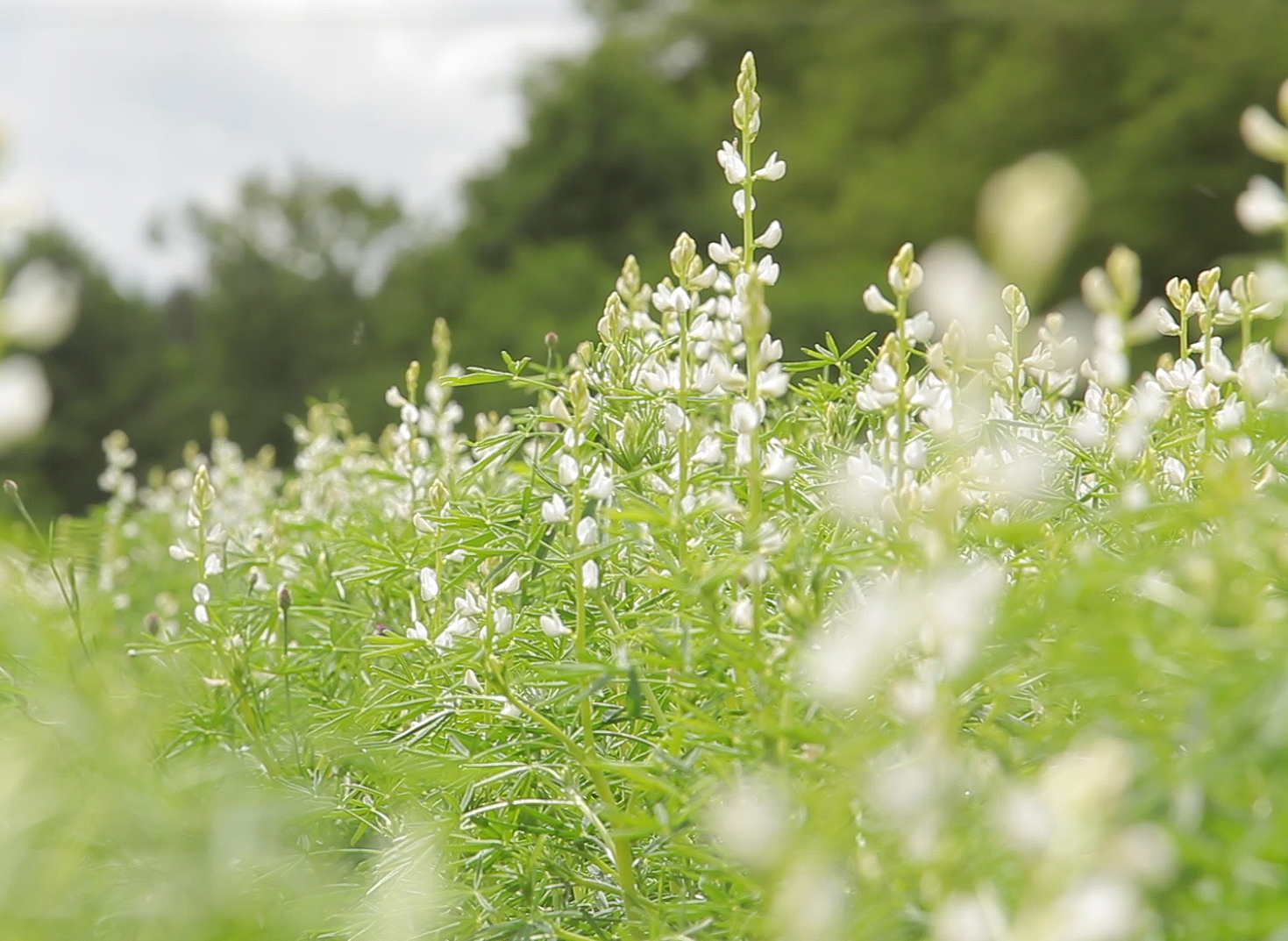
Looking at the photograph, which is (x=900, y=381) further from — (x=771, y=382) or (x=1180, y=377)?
(x=1180, y=377)

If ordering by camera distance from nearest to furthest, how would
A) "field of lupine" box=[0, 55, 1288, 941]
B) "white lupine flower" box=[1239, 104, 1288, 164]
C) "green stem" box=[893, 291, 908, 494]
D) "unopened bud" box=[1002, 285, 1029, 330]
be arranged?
"field of lupine" box=[0, 55, 1288, 941] < "white lupine flower" box=[1239, 104, 1288, 164] < "green stem" box=[893, 291, 908, 494] < "unopened bud" box=[1002, 285, 1029, 330]

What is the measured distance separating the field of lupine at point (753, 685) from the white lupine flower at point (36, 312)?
25 centimetres

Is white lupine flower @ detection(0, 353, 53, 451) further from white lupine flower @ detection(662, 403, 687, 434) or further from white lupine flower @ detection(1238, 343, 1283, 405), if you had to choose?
white lupine flower @ detection(1238, 343, 1283, 405)

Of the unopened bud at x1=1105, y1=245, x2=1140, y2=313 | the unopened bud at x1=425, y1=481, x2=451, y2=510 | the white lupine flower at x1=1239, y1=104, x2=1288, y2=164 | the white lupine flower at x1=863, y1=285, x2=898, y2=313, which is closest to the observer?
the white lupine flower at x1=1239, y1=104, x2=1288, y2=164

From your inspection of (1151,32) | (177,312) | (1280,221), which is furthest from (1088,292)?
(177,312)

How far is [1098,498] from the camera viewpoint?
2.13 meters

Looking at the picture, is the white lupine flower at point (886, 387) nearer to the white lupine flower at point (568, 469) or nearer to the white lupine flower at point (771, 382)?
the white lupine flower at point (771, 382)

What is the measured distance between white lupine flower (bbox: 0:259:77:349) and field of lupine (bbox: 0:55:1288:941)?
0.83ft

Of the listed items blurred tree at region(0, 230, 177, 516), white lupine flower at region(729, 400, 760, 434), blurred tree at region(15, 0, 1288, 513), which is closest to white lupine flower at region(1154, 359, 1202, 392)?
white lupine flower at region(729, 400, 760, 434)

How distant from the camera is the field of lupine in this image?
3.09 feet

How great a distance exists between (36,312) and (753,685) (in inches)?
35.1

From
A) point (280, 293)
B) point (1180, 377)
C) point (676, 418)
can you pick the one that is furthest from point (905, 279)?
point (280, 293)

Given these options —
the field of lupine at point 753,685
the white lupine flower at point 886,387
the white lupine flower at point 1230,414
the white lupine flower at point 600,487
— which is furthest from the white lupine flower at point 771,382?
the white lupine flower at point 1230,414

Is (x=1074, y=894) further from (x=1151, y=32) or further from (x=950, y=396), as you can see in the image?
(x=1151, y=32)
